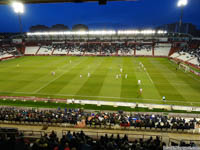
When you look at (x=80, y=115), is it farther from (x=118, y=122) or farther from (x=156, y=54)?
(x=156, y=54)

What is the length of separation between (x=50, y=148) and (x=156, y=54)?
2485 inches

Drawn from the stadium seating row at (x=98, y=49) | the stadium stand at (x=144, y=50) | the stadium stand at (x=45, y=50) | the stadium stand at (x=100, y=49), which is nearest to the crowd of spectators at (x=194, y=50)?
the stadium stand at (x=100, y=49)

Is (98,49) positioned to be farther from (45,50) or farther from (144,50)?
(45,50)

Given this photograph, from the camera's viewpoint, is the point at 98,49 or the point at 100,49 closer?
the point at 100,49


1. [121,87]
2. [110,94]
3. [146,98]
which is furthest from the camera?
[121,87]

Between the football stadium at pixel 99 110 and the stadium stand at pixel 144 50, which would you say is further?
the stadium stand at pixel 144 50

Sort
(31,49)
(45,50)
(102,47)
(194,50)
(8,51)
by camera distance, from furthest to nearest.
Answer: (31,49) → (45,50) → (102,47) → (8,51) → (194,50)

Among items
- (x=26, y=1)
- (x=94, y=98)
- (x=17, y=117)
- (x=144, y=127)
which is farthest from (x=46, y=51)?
(x=26, y=1)

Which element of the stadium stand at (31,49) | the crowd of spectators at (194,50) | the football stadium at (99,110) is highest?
the stadium stand at (31,49)

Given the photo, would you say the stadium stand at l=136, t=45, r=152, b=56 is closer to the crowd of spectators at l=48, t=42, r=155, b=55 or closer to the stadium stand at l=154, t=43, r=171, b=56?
the crowd of spectators at l=48, t=42, r=155, b=55

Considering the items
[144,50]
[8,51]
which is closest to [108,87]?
[144,50]

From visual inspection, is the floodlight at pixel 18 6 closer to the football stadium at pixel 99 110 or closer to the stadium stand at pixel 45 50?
the football stadium at pixel 99 110

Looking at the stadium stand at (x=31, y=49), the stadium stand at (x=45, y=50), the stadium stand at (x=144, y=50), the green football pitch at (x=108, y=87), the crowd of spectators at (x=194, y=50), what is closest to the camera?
the green football pitch at (x=108, y=87)

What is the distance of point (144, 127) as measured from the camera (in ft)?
41.1
